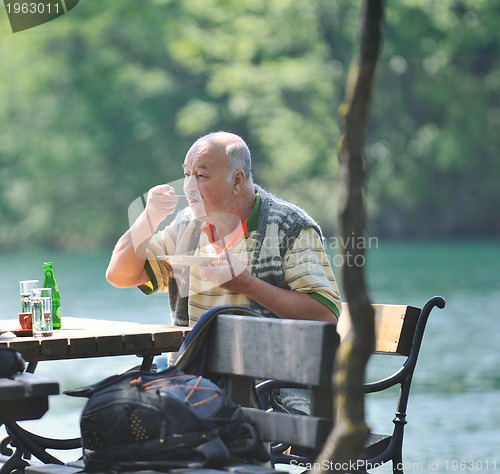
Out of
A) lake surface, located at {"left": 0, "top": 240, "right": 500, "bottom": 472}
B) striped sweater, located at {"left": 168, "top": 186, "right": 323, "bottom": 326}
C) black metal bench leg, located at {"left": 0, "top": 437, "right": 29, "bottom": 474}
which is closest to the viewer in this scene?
black metal bench leg, located at {"left": 0, "top": 437, "right": 29, "bottom": 474}

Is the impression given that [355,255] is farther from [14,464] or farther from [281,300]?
[14,464]

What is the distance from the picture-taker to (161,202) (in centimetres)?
439

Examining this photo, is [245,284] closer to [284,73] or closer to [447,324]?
[447,324]

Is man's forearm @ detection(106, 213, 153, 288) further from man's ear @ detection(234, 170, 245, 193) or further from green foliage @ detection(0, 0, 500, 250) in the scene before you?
green foliage @ detection(0, 0, 500, 250)

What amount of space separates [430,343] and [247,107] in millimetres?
30885

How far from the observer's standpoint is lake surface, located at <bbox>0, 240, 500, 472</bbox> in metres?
8.44

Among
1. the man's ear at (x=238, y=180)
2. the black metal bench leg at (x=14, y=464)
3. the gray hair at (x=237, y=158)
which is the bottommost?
the black metal bench leg at (x=14, y=464)

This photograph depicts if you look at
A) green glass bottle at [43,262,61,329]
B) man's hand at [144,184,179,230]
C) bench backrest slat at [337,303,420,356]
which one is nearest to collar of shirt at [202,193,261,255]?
man's hand at [144,184,179,230]

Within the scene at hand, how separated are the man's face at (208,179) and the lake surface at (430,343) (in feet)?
7.80

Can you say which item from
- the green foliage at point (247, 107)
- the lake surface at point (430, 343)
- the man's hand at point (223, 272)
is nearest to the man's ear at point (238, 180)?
the man's hand at point (223, 272)

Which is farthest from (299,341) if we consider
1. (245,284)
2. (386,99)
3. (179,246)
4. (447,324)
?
(386,99)

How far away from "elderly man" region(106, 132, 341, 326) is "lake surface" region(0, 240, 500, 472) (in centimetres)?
223

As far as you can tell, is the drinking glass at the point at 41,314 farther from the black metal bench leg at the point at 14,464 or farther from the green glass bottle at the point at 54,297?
the black metal bench leg at the point at 14,464

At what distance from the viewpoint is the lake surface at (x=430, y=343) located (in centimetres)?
844
